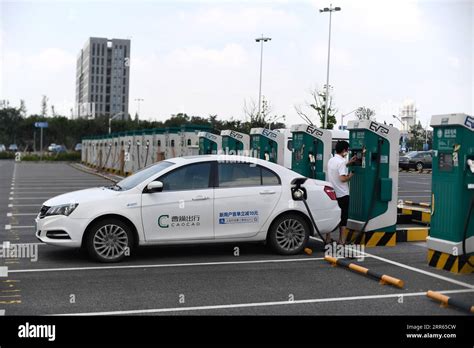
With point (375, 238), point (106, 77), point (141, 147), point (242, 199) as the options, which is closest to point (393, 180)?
point (375, 238)

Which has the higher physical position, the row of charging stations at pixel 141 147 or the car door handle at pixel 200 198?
the row of charging stations at pixel 141 147

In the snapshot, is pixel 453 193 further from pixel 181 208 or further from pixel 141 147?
pixel 141 147

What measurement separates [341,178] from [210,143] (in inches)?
374

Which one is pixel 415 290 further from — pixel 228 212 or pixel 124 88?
pixel 124 88

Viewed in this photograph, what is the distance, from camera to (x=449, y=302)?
655cm

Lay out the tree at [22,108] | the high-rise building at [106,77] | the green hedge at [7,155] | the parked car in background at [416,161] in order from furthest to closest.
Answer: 1. the high-rise building at [106,77]
2. the tree at [22,108]
3. the green hedge at [7,155]
4. the parked car in background at [416,161]

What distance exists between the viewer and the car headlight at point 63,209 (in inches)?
337

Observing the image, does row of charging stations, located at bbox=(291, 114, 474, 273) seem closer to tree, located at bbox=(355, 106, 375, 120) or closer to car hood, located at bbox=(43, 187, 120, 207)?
car hood, located at bbox=(43, 187, 120, 207)

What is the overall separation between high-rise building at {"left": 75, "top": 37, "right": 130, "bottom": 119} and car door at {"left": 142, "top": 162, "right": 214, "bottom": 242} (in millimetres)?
128413

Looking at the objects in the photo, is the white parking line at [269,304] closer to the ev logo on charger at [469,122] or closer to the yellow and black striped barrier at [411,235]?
the ev logo on charger at [469,122]

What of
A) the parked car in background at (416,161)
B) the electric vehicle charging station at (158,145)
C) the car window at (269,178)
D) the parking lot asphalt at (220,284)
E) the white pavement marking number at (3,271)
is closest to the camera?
the parking lot asphalt at (220,284)

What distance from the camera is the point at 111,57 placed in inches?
5458

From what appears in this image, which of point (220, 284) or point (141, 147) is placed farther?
point (141, 147)

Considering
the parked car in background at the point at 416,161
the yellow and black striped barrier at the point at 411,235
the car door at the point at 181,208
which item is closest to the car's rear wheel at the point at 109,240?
the car door at the point at 181,208
